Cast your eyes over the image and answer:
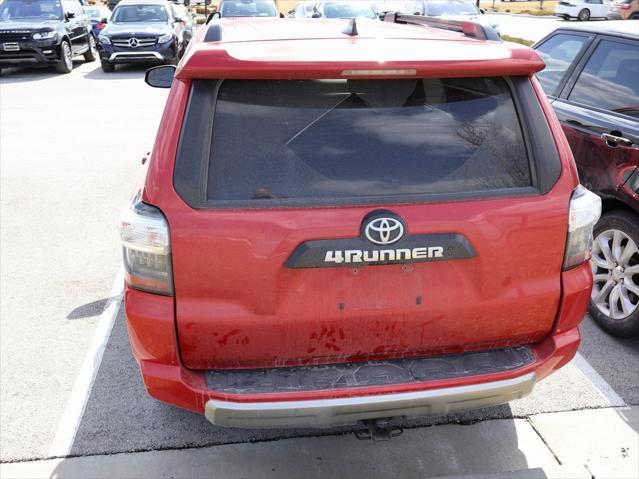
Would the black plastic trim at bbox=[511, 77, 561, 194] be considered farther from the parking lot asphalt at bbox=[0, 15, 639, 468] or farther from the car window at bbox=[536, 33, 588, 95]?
the car window at bbox=[536, 33, 588, 95]

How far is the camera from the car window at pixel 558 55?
16.2 ft

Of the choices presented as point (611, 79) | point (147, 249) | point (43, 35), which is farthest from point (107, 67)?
point (147, 249)

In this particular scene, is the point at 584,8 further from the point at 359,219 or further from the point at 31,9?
the point at 359,219

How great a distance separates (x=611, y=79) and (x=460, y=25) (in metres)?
1.67

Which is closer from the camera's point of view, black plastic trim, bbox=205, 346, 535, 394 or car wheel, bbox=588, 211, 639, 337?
black plastic trim, bbox=205, 346, 535, 394

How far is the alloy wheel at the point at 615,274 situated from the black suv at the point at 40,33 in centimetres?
1490

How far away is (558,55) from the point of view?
5.17 meters

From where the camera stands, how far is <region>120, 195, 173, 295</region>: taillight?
2.33 meters

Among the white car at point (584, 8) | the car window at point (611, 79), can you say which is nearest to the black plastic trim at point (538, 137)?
the car window at point (611, 79)

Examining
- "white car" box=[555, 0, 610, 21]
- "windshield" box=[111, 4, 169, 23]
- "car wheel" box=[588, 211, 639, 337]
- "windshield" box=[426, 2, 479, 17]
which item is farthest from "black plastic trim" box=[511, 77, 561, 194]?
"white car" box=[555, 0, 610, 21]

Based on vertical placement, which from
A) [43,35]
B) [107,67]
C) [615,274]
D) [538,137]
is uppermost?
[538,137]

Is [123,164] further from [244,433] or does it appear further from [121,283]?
[244,433]

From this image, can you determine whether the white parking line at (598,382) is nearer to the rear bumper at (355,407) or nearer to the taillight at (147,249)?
the rear bumper at (355,407)

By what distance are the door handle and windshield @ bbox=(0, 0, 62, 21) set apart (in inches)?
629
